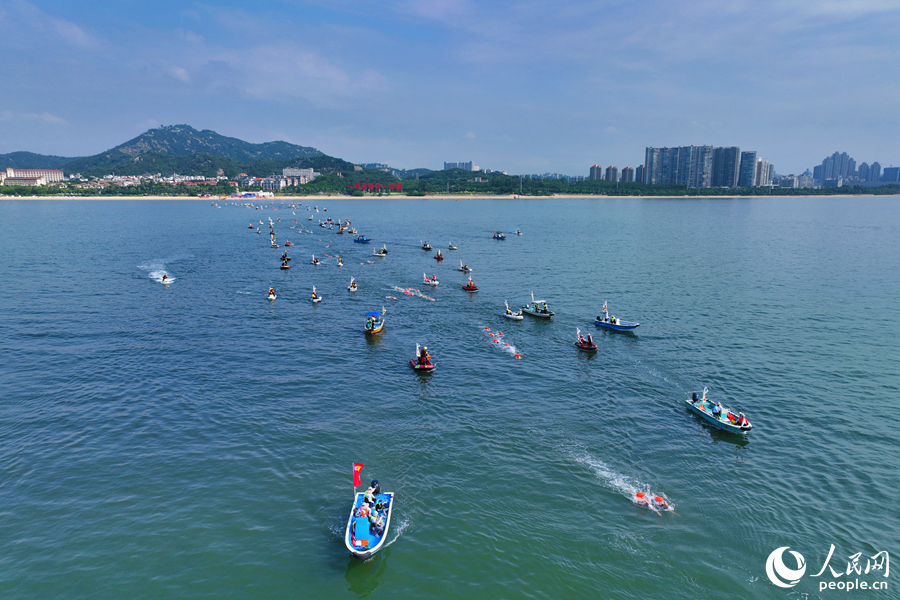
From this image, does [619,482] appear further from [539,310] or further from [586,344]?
[539,310]

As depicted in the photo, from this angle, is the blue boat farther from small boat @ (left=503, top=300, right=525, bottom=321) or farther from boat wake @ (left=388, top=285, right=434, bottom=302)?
boat wake @ (left=388, top=285, right=434, bottom=302)

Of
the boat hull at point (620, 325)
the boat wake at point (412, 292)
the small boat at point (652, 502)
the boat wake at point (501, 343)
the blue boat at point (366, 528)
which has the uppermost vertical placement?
the boat wake at point (412, 292)

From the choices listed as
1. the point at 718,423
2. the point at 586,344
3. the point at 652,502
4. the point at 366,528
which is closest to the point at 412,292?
the point at 586,344

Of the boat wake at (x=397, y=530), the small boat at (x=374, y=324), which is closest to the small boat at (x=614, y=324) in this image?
the small boat at (x=374, y=324)

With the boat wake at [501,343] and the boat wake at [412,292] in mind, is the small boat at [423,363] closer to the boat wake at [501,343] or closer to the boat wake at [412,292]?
the boat wake at [501,343]

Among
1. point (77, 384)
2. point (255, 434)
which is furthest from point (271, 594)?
point (77, 384)

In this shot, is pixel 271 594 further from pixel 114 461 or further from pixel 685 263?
pixel 685 263

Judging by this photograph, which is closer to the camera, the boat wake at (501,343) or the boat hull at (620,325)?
the boat wake at (501,343)
